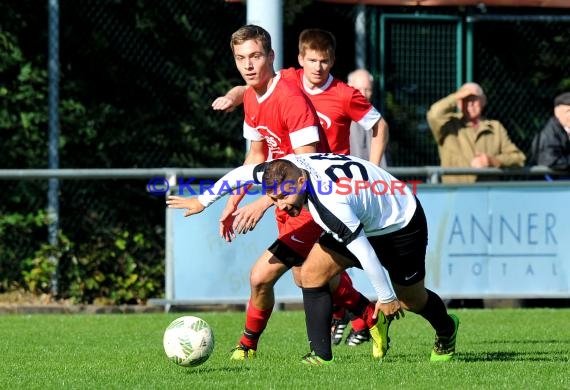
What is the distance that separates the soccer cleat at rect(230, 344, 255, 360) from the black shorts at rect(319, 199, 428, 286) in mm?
1074

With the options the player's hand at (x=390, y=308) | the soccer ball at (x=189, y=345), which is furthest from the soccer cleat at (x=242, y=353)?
the player's hand at (x=390, y=308)

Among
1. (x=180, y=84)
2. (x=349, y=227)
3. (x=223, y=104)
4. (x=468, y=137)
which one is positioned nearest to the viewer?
(x=349, y=227)

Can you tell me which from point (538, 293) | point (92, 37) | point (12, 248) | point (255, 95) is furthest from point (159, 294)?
point (255, 95)

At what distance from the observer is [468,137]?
12.7 m

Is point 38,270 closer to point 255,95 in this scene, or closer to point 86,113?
point 86,113

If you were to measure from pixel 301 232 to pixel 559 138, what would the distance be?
525 cm

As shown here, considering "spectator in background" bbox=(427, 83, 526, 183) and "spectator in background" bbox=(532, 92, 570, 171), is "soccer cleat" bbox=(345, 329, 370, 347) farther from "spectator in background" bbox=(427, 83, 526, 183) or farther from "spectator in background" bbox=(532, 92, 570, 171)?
"spectator in background" bbox=(532, 92, 570, 171)

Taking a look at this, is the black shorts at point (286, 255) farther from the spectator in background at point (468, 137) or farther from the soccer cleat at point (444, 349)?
the spectator in background at point (468, 137)

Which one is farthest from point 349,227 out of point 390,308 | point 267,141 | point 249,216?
point 267,141

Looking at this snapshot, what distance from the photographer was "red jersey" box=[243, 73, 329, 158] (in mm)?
7590

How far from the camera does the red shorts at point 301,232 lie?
7.85 metres

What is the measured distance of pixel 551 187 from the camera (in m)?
12.1

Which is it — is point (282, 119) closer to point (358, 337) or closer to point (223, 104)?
point (223, 104)

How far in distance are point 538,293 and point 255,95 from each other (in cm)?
520
